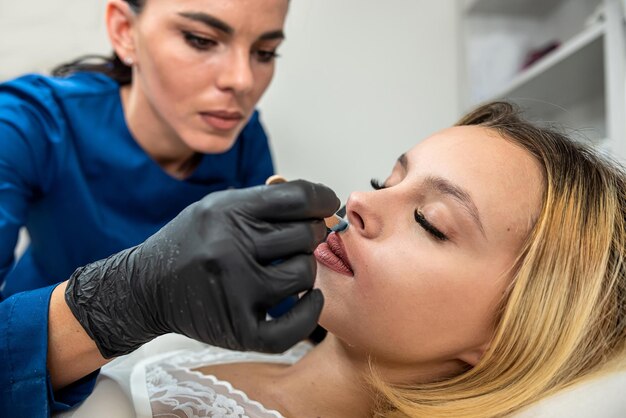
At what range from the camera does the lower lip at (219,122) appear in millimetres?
1327

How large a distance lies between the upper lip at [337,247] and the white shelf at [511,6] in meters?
1.57

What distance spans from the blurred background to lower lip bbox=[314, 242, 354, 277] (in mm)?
1056

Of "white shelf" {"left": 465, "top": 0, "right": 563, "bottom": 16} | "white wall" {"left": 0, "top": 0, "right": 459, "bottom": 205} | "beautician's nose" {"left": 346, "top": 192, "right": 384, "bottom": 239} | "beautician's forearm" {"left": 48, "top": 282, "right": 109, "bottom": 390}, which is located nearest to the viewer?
"beautician's forearm" {"left": 48, "top": 282, "right": 109, "bottom": 390}

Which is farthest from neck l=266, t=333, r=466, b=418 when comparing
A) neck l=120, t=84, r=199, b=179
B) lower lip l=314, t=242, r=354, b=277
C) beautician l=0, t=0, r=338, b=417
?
neck l=120, t=84, r=199, b=179

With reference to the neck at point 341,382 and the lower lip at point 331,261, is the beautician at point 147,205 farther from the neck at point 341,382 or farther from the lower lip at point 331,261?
the neck at point 341,382

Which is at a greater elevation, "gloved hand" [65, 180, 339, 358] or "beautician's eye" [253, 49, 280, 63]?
"beautician's eye" [253, 49, 280, 63]

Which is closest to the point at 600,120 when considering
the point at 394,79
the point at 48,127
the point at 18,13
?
the point at 394,79

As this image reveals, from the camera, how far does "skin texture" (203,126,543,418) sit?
83cm

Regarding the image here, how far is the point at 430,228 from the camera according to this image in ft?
2.77

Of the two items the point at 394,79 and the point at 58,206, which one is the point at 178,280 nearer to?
the point at 58,206

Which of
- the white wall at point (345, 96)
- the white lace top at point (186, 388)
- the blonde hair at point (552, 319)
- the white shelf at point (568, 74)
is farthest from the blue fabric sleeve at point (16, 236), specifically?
the white shelf at point (568, 74)

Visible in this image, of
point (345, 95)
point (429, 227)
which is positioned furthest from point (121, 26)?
point (429, 227)

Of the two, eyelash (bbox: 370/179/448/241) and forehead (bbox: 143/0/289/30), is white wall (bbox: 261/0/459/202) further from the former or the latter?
eyelash (bbox: 370/179/448/241)

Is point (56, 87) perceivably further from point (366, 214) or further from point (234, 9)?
point (366, 214)
